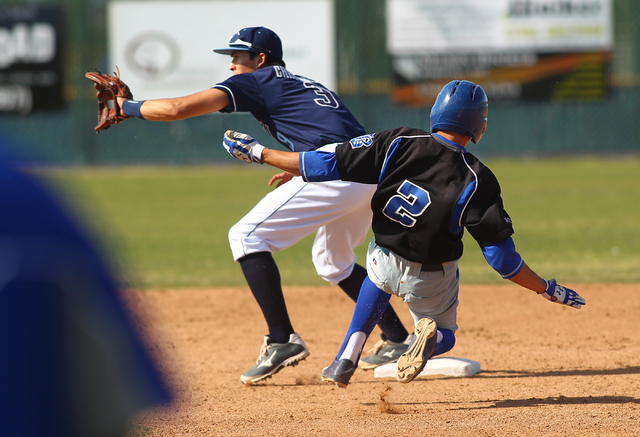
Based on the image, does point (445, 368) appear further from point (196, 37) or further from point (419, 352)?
point (196, 37)

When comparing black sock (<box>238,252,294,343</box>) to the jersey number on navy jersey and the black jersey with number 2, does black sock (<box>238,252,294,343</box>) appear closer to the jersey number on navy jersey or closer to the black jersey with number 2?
the black jersey with number 2

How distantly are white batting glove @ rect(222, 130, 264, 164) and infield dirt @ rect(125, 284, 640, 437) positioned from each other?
29.4 inches

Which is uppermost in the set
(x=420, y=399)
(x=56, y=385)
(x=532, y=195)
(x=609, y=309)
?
(x=56, y=385)

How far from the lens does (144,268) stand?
7605 mm

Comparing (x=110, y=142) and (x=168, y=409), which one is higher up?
(x=168, y=409)

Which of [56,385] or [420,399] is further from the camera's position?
[420,399]

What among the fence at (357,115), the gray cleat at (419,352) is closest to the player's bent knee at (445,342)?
the gray cleat at (419,352)

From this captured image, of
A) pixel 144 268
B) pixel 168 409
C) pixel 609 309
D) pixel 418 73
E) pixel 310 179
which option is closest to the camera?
pixel 168 409

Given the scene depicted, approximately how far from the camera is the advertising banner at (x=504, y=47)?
64.5 ft

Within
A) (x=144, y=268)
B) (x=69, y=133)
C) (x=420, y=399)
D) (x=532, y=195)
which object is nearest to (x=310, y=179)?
(x=420, y=399)

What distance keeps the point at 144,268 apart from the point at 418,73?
13741 mm

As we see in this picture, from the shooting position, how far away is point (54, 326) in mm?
1073

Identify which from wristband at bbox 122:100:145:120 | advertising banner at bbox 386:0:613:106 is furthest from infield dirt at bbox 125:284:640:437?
advertising banner at bbox 386:0:613:106

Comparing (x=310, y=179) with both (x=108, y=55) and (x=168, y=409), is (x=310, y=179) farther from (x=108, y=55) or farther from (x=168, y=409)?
(x=108, y=55)
